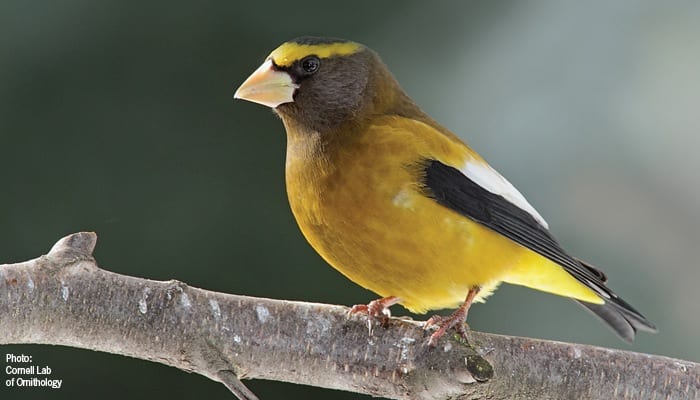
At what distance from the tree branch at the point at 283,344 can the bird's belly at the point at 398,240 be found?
0.15m

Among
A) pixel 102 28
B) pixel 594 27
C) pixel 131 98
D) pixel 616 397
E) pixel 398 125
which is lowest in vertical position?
pixel 616 397

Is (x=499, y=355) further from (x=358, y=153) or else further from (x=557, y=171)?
(x=557, y=171)

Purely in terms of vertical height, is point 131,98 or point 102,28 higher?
point 102,28

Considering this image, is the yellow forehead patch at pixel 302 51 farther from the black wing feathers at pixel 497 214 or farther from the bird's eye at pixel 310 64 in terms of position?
the black wing feathers at pixel 497 214

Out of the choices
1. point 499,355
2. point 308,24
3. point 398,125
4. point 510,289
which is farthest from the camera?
point 510,289

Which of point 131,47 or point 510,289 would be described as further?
point 510,289

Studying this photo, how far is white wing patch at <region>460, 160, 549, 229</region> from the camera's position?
2873mm

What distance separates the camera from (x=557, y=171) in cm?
402

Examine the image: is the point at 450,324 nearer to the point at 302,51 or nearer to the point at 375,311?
the point at 375,311

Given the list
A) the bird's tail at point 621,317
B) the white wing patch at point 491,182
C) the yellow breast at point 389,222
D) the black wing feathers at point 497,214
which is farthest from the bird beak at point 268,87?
the bird's tail at point 621,317

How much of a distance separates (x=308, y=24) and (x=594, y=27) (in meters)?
1.31

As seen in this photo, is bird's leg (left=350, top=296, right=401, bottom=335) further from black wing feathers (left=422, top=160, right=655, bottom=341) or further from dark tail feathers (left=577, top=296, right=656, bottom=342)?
dark tail feathers (left=577, top=296, right=656, bottom=342)

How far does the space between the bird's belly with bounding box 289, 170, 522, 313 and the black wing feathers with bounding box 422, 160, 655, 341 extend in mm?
34

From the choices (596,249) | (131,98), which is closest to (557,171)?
(596,249)
